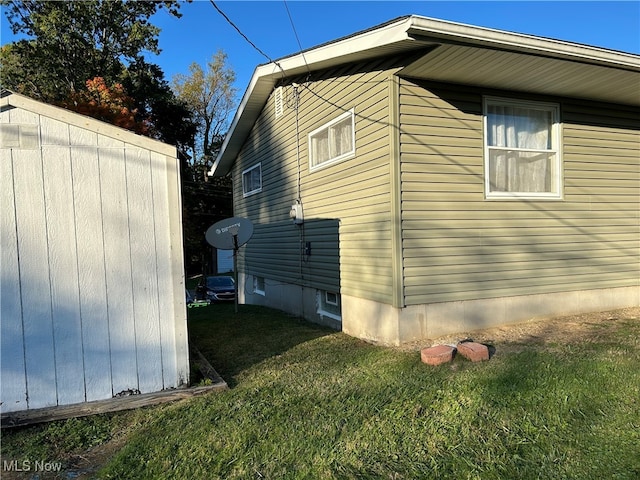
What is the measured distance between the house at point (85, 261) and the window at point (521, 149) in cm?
445

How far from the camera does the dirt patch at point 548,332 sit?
207 inches

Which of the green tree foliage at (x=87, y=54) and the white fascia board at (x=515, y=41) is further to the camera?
the green tree foliage at (x=87, y=54)

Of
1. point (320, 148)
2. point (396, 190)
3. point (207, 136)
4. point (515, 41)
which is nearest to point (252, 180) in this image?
point (320, 148)

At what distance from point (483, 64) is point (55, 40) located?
879 inches

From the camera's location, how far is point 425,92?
5.72 meters

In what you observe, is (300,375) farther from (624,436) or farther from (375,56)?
(375,56)

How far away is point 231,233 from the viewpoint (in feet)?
26.3

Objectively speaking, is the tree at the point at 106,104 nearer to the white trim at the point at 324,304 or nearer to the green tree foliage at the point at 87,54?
the green tree foliage at the point at 87,54

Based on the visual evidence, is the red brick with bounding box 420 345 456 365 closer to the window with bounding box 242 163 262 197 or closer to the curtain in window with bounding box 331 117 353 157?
the curtain in window with bounding box 331 117 353 157

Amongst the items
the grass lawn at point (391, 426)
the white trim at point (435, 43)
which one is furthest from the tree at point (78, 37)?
the grass lawn at point (391, 426)

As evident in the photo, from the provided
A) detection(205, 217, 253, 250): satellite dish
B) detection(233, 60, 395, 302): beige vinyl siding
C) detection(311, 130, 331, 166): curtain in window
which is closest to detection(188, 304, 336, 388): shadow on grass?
detection(233, 60, 395, 302): beige vinyl siding

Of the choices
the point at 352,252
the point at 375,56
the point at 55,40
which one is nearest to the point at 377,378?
the point at 352,252

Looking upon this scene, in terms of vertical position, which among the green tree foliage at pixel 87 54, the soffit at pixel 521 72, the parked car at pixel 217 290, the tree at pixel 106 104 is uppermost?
the green tree foliage at pixel 87 54

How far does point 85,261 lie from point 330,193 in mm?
4430
